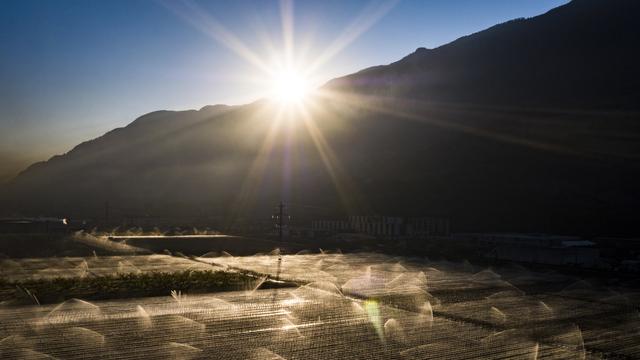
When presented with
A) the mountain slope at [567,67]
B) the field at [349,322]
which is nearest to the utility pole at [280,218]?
the field at [349,322]

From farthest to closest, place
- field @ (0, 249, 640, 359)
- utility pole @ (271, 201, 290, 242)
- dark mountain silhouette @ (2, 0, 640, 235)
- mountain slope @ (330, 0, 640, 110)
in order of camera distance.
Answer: mountain slope @ (330, 0, 640, 110)
dark mountain silhouette @ (2, 0, 640, 235)
utility pole @ (271, 201, 290, 242)
field @ (0, 249, 640, 359)

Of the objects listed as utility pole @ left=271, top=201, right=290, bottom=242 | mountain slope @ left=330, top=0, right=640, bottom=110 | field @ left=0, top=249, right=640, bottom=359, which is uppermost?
mountain slope @ left=330, top=0, right=640, bottom=110

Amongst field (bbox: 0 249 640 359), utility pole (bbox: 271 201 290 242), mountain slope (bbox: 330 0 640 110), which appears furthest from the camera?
mountain slope (bbox: 330 0 640 110)

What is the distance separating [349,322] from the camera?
16516 millimetres

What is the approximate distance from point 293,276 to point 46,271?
12.3 m

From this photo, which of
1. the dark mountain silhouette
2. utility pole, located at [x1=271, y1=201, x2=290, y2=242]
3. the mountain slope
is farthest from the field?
the mountain slope

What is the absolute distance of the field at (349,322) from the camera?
516 inches

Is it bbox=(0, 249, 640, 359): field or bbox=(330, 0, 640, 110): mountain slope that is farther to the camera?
bbox=(330, 0, 640, 110): mountain slope

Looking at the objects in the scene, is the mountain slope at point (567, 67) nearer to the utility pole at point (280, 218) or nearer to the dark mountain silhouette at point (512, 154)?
the dark mountain silhouette at point (512, 154)

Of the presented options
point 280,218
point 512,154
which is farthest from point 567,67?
point 280,218

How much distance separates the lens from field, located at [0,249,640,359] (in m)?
13.1

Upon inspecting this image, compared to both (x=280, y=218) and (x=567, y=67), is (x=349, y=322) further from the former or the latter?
(x=567, y=67)

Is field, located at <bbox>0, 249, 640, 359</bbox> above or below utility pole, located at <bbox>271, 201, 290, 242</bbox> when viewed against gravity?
below

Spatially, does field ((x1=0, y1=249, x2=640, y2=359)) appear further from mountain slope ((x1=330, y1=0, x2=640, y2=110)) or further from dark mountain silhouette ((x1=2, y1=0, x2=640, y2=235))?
mountain slope ((x1=330, y1=0, x2=640, y2=110))
